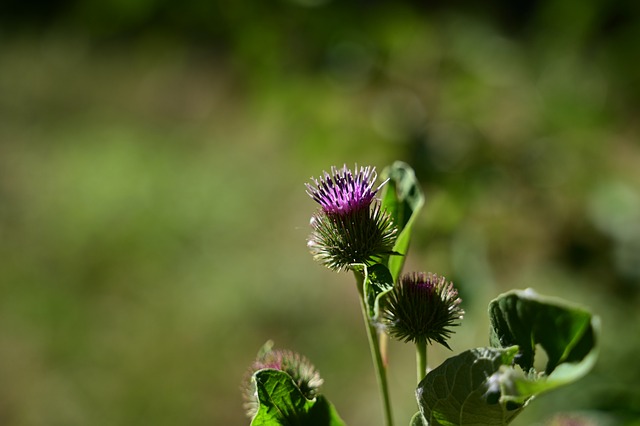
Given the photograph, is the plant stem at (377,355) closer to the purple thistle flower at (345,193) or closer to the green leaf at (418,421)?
the green leaf at (418,421)

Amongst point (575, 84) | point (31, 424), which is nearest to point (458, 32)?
point (575, 84)

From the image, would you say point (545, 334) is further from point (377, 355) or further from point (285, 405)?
point (285, 405)

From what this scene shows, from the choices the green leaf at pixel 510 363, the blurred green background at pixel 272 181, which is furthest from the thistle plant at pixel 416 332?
the blurred green background at pixel 272 181

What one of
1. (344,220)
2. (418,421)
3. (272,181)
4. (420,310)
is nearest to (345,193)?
(344,220)

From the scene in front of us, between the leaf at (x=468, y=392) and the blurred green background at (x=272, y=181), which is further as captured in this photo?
the blurred green background at (x=272, y=181)

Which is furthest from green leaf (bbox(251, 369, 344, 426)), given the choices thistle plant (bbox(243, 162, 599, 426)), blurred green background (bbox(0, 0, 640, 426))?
blurred green background (bbox(0, 0, 640, 426))

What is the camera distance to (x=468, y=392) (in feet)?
2.30

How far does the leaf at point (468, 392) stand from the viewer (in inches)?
26.7

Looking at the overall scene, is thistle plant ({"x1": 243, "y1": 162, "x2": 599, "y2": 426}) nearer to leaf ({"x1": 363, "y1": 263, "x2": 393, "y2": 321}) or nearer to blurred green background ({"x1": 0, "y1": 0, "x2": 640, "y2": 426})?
leaf ({"x1": 363, "y1": 263, "x2": 393, "y2": 321})

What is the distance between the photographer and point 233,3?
2.26 m

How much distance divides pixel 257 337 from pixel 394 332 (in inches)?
180

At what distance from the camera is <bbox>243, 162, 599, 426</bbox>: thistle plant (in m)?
0.67

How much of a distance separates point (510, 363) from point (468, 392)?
50mm

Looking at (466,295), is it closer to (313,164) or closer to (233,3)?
(313,164)
